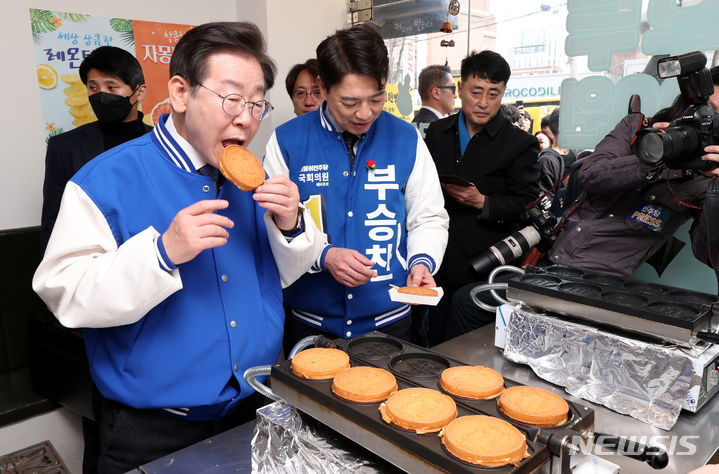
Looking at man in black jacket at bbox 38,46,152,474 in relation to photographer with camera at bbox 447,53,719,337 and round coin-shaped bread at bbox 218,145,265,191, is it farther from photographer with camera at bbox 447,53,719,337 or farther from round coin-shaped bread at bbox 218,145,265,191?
photographer with camera at bbox 447,53,719,337

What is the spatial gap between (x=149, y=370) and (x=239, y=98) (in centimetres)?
66

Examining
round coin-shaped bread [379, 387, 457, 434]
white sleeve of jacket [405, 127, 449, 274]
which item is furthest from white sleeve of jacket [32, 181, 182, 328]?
white sleeve of jacket [405, 127, 449, 274]

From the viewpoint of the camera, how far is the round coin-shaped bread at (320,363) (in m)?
1.11

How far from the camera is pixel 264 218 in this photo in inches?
53.4

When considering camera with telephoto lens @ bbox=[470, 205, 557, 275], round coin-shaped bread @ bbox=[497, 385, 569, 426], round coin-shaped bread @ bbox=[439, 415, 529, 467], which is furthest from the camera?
camera with telephoto lens @ bbox=[470, 205, 557, 275]

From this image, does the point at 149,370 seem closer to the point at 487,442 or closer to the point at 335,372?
the point at 335,372

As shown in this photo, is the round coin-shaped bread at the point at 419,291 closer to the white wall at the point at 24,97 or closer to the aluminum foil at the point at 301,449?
the aluminum foil at the point at 301,449

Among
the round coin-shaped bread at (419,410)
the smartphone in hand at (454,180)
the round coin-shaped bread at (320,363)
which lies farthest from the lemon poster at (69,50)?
the round coin-shaped bread at (419,410)

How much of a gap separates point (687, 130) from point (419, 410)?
51.1 inches

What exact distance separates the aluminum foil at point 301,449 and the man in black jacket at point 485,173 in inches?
59.8

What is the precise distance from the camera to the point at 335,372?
1115mm

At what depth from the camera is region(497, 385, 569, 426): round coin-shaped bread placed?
0.95 metres

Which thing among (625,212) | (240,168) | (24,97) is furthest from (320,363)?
(24,97)

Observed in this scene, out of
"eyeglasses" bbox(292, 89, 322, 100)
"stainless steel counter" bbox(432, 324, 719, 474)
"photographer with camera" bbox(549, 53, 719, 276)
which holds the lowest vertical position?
"stainless steel counter" bbox(432, 324, 719, 474)
